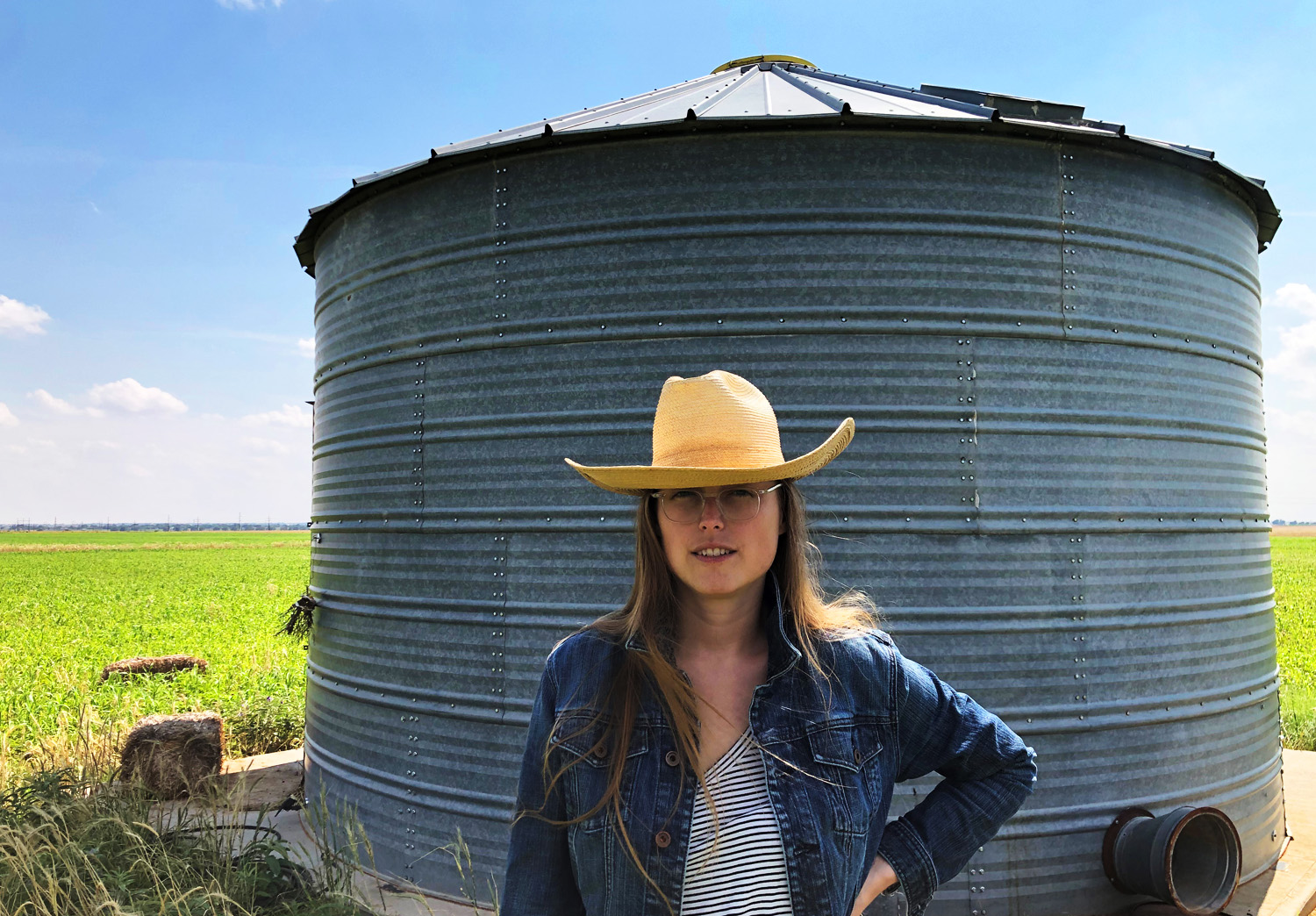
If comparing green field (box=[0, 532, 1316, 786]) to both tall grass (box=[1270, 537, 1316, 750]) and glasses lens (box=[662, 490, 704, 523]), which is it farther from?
glasses lens (box=[662, 490, 704, 523])

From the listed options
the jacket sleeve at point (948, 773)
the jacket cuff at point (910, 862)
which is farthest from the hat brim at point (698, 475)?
the jacket cuff at point (910, 862)

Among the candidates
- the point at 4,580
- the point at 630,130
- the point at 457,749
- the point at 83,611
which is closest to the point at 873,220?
the point at 630,130

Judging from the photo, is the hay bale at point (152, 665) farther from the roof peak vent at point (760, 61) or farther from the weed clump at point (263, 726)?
the roof peak vent at point (760, 61)

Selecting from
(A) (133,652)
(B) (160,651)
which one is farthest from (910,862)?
(A) (133,652)

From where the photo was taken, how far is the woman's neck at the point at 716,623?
6.41 feet

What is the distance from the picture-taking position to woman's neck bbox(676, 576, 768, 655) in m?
1.96

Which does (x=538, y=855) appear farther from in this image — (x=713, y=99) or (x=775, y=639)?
(x=713, y=99)

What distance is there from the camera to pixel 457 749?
455cm

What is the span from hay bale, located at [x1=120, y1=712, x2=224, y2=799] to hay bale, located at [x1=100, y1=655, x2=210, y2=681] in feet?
20.6

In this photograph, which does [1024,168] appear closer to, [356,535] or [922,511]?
[922,511]

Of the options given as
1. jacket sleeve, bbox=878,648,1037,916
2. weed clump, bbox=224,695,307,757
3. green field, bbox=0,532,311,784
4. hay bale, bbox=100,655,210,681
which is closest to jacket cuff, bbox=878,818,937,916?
jacket sleeve, bbox=878,648,1037,916

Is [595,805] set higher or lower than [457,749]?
higher

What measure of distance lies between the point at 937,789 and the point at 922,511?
7.19ft

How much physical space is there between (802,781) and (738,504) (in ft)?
1.80
